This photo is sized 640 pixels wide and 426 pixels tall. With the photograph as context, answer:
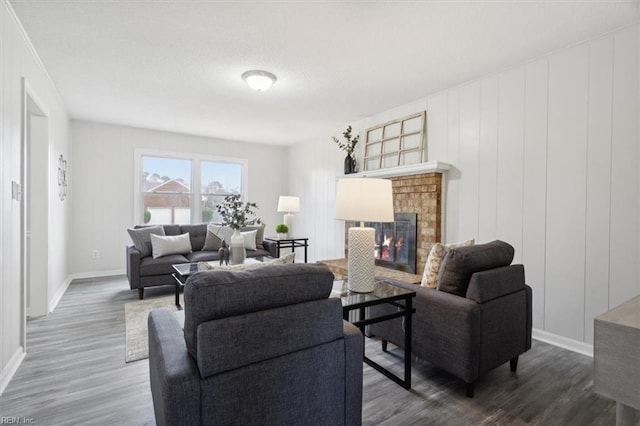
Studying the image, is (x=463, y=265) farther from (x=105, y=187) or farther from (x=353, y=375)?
(x=105, y=187)

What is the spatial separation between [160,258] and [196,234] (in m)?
0.89

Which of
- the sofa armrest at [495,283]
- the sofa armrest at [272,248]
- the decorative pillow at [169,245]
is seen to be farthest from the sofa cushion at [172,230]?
the sofa armrest at [495,283]

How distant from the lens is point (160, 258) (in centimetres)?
420

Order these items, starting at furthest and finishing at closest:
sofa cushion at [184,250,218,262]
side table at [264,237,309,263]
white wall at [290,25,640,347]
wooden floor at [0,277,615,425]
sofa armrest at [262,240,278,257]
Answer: side table at [264,237,309,263] → sofa armrest at [262,240,278,257] → sofa cushion at [184,250,218,262] → white wall at [290,25,640,347] → wooden floor at [0,277,615,425]

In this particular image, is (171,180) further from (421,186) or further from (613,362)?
(613,362)

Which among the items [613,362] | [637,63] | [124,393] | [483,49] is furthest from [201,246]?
[637,63]

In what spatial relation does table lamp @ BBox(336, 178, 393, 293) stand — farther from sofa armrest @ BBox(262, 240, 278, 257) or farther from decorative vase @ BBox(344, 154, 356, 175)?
sofa armrest @ BBox(262, 240, 278, 257)

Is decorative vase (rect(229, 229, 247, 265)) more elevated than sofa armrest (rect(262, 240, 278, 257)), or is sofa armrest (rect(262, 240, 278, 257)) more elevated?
decorative vase (rect(229, 229, 247, 265))

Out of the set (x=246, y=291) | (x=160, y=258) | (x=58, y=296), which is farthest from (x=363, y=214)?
(x=58, y=296)

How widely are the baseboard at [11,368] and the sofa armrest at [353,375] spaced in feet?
7.17

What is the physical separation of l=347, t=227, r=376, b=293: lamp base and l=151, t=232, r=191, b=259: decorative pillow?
318 cm

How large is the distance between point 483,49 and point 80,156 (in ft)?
19.1

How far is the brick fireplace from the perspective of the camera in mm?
3619

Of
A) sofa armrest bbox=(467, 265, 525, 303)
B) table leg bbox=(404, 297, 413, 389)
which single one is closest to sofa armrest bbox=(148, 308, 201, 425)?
table leg bbox=(404, 297, 413, 389)
